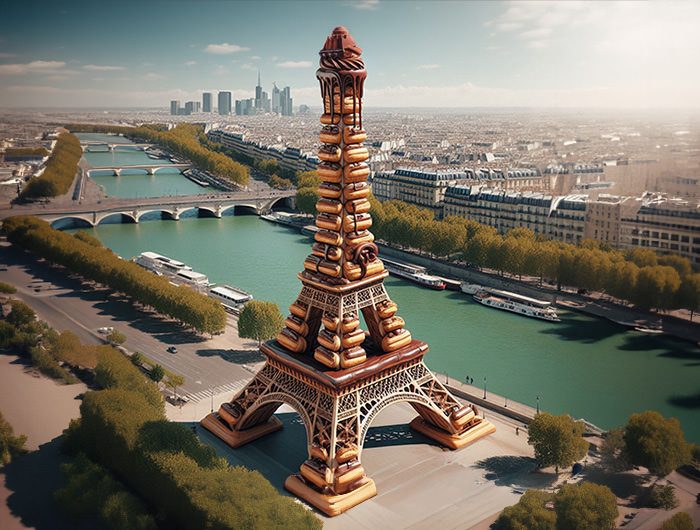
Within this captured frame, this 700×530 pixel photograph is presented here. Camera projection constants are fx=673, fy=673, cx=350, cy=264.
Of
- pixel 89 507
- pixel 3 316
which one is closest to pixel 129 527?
pixel 89 507

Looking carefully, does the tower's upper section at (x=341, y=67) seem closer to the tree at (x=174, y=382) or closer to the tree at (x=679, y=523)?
the tree at (x=174, y=382)

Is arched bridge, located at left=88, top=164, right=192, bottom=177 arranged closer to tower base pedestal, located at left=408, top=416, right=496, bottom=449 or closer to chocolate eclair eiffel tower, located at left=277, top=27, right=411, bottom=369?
chocolate eclair eiffel tower, located at left=277, top=27, right=411, bottom=369

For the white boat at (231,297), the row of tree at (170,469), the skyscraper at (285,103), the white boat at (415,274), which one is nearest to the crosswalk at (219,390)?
the row of tree at (170,469)

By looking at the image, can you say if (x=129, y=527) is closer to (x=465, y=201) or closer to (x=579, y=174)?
(x=579, y=174)

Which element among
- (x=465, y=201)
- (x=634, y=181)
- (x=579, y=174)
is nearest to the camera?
(x=634, y=181)

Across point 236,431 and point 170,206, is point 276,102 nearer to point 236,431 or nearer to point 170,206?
point 170,206

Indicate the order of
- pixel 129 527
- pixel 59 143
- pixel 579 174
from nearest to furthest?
pixel 129 527 → pixel 579 174 → pixel 59 143

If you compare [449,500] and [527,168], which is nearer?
[449,500]
